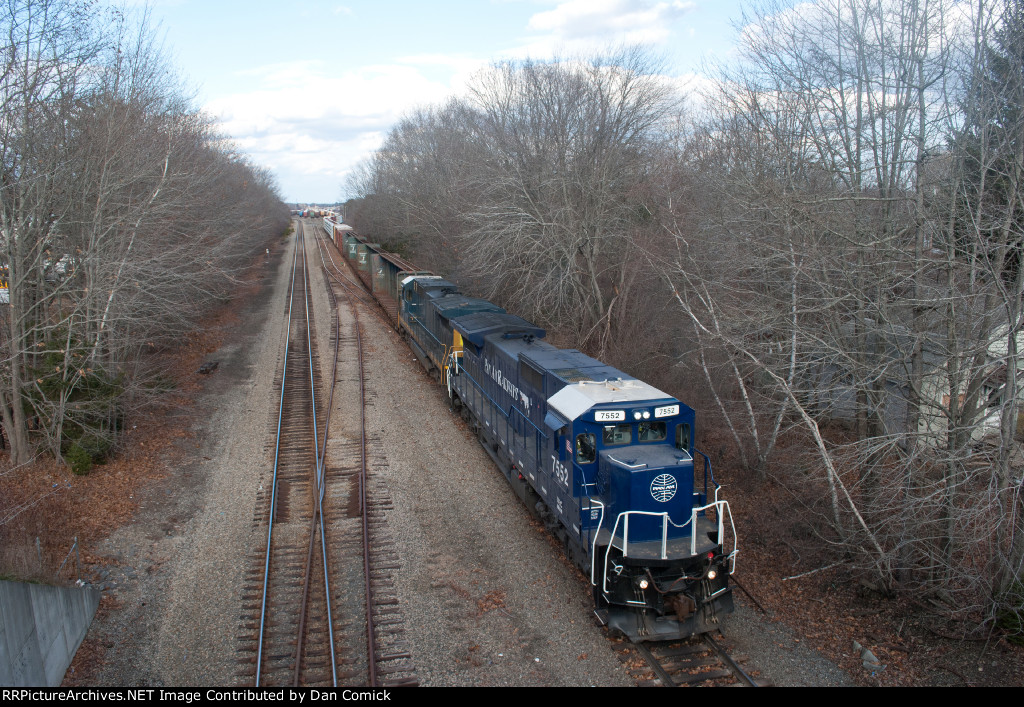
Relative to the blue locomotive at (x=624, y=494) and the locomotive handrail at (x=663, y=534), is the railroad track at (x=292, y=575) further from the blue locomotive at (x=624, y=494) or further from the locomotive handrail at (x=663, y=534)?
the blue locomotive at (x=624, y=494)

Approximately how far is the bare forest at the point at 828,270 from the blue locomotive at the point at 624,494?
1.96 meters

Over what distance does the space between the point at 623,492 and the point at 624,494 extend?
0.03 metres

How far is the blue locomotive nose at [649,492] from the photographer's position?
8820 millimetres

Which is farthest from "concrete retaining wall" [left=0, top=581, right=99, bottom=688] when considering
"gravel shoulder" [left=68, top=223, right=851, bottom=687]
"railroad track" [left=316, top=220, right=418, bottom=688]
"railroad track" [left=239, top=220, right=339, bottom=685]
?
"railroad track" [left=316, top=220, right=418, bottom=688]

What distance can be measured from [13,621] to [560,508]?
7009mm

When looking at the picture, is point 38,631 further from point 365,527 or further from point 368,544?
point 365,527

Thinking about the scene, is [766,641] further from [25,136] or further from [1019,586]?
[25,136]

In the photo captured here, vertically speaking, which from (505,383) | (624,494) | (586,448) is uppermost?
(505,383)

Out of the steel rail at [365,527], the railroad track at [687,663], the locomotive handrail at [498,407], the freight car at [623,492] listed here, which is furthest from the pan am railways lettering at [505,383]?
the railroad track at [687,663]

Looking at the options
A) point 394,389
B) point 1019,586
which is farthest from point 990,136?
point 394,389

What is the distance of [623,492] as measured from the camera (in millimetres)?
8922

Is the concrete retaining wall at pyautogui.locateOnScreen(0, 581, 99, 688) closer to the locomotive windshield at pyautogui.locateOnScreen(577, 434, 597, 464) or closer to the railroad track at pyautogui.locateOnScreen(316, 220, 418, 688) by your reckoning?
the railroad track at pyautogui.locateOnScreen(316, 220, 418, 688)

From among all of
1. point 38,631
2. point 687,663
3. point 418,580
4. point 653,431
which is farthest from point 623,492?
point 38,631

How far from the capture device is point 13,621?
6.97 metres
